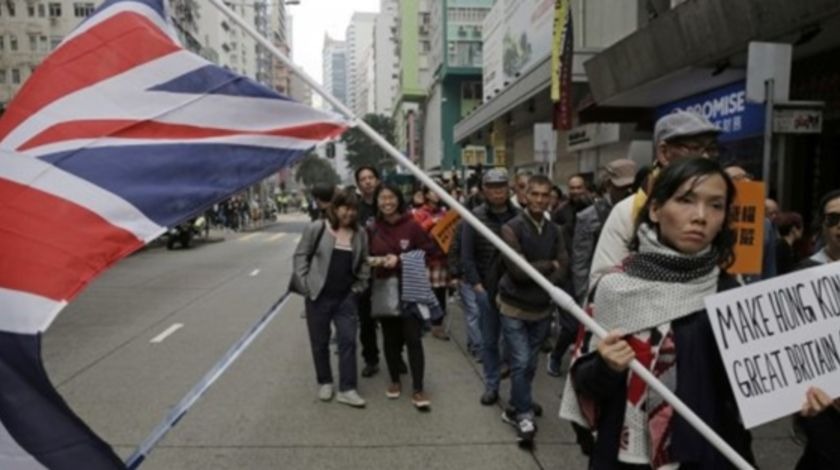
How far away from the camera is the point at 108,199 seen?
2285mm

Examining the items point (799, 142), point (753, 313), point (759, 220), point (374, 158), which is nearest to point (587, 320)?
point (753, 313)

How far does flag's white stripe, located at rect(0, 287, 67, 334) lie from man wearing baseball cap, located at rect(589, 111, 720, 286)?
1.84 meters

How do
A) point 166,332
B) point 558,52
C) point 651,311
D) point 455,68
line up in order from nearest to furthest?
point 651,311 < point 166,332 < point 558,52 < point 455,68

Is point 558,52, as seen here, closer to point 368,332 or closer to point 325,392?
point 368,332

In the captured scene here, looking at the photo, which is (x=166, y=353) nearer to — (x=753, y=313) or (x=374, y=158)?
(x=753, y=313)

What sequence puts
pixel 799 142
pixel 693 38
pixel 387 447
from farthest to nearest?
1. pixel 799 142
2. pixel 693 38
3. pixel 387 447

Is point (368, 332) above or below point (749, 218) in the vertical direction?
below

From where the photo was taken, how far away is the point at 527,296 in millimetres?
4777

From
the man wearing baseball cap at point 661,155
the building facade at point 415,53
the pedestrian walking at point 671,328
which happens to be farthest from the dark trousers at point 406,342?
the building facade at point 415,53

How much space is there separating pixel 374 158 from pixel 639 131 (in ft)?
261

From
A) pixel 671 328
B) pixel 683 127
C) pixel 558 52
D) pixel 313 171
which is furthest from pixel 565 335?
pixel 313 171

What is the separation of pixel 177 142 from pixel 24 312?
757 millimetres

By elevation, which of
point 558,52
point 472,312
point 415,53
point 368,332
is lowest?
point 368,332

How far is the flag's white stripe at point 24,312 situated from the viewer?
203 centimetres
